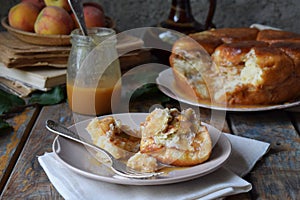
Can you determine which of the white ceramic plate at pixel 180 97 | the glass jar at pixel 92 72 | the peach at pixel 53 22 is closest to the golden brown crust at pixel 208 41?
the white ceramic plate at pixel 180 97

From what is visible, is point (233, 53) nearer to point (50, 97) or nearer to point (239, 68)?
point (239, 68)

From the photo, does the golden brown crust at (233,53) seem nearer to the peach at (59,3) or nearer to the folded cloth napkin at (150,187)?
the folded cloth napkin at (150,187)

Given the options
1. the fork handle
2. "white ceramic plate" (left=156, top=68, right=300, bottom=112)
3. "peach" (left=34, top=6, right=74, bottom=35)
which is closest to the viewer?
the fork handle

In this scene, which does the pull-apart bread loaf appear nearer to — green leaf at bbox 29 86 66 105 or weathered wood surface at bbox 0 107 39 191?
green leaf at bbox 29 86 66 105

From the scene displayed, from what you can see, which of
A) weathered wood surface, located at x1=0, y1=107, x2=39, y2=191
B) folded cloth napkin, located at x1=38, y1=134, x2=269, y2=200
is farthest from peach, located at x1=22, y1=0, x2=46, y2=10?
folded cloth napkin, located at x1=38, y1=134, x2=269, y2=200

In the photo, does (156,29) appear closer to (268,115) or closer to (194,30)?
(194,30)

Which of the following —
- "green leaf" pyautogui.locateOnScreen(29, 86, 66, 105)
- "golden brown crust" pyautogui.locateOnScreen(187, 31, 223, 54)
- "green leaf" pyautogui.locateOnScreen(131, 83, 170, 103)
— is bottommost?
"green leaf" pyautogui.locateOnScreen(131, 83, 170, 103)
